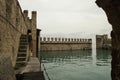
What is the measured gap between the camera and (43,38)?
4819cm

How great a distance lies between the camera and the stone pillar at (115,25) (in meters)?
2.61

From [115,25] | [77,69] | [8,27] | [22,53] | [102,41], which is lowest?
[77,69]

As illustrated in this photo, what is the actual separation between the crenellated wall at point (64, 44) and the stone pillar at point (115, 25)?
4500 cm

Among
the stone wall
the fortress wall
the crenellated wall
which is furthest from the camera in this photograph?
the stone wall

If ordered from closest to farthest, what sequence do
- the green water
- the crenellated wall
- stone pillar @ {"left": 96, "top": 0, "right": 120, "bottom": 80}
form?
stone pillar @ {"left": 96, "top": 0, "right": 120, "bottom": 80} → the green water → the crenellated wall

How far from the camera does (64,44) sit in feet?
172

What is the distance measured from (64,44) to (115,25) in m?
49.8

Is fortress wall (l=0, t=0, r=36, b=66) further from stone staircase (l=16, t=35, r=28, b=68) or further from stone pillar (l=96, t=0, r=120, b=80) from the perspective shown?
stone pillar (l=96, t=0, r=120, b=80)

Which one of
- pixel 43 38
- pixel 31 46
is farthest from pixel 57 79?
pixel 43 38

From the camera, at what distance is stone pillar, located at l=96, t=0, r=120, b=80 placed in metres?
2.61

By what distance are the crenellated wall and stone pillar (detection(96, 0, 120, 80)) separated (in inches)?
1772

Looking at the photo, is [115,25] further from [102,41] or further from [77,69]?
Result: [102,41]

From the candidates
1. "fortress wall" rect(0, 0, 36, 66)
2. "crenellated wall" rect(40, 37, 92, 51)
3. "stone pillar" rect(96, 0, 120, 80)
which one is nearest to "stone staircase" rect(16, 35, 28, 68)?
"fortress wall" rect(0, 0, 36, 66)

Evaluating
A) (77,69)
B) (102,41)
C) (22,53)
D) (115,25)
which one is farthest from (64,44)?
(115,25)
